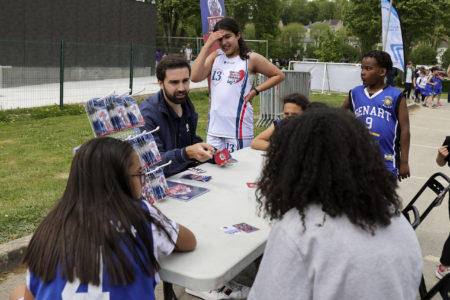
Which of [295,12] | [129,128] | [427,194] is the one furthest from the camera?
[295,12]

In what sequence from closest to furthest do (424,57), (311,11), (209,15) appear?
(209,15) < (424,57) < (311,11)

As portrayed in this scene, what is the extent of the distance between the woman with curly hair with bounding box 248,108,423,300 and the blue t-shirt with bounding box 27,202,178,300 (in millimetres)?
432

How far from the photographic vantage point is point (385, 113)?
12.3ft

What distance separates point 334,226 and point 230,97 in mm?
3044

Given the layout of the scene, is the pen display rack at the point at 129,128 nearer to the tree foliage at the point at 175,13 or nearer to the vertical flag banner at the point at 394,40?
the vertical flag banner at the point at 394,40

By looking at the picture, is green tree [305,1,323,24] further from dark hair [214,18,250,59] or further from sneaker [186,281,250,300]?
sneaker [186,281,250,300]

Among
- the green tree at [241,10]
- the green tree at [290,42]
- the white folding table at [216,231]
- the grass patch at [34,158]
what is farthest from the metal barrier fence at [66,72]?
the green tree at [290,42]

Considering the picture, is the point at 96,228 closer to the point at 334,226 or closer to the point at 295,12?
the point at 334,226

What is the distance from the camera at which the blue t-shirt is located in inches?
60.9

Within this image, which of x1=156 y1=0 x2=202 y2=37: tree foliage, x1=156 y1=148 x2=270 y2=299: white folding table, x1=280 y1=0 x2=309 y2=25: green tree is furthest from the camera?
x1=280 y1=0 x2=309 y2=25: green tree

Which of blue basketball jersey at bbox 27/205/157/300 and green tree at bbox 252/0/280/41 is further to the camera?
green tree at bbox 252/0/280/41

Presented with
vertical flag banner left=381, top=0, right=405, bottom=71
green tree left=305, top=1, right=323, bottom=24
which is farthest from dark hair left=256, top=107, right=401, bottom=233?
green tree left=305, top=1, right=323, bottom=24

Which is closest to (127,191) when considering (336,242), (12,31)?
(336,242)

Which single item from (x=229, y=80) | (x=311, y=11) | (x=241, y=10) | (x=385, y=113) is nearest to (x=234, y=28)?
(x=229, y=80)
